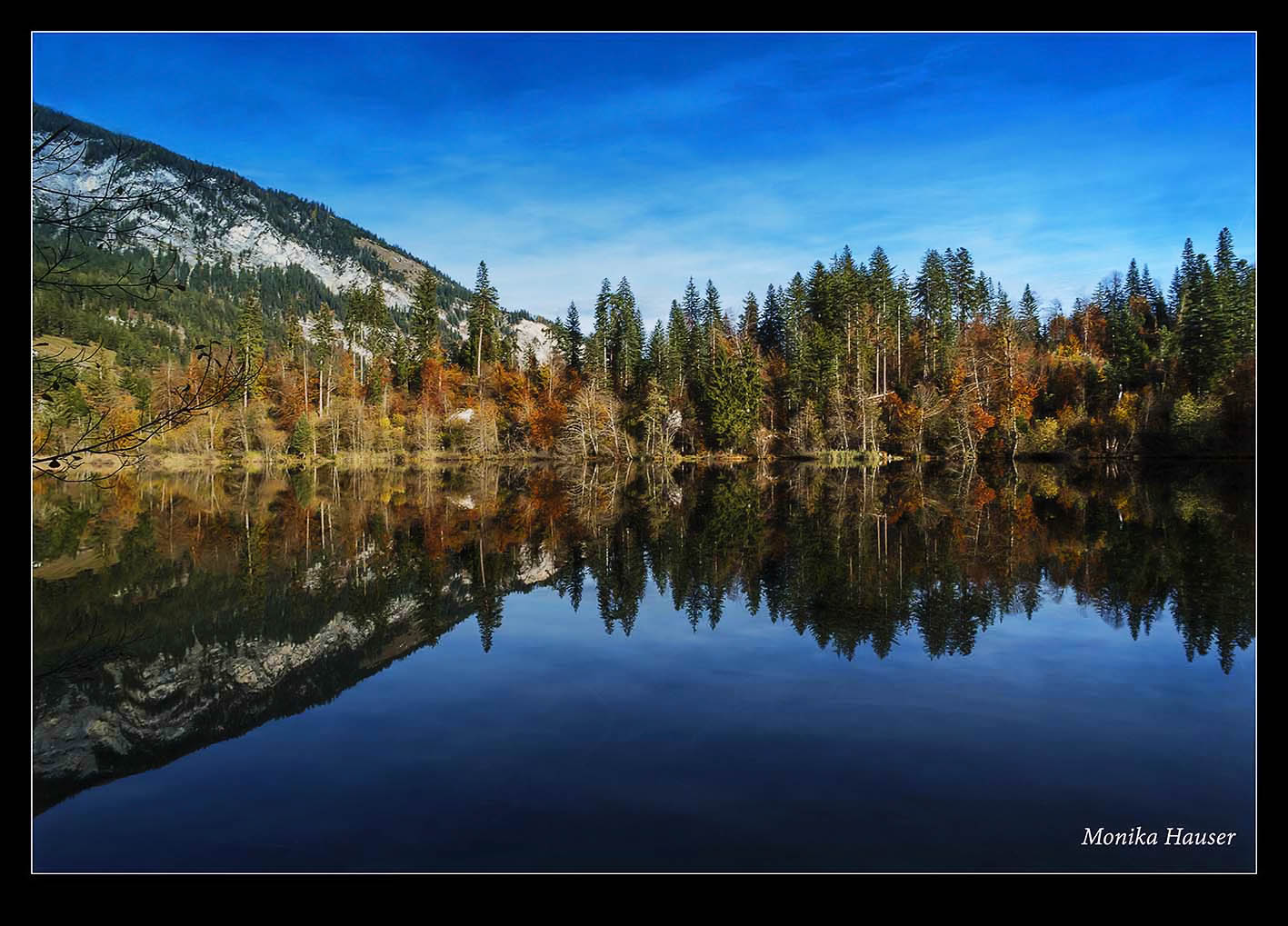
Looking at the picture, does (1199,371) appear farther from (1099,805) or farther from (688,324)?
(1099,805)

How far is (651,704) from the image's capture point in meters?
9.08

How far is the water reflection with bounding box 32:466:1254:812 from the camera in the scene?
998cm

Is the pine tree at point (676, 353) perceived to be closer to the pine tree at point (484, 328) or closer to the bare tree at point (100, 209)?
the pine tree at point (484, 328)

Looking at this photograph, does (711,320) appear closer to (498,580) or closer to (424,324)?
(424,324)

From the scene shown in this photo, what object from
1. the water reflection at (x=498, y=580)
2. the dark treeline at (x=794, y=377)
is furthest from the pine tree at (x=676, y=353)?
the water reflection at (x=498, y=580)

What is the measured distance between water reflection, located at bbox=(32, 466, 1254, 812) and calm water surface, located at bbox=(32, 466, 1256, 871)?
0.32ft

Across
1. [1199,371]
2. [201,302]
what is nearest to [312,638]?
[1199,371]

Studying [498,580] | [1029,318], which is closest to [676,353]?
[1029,318]

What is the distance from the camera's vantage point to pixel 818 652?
1069 cm

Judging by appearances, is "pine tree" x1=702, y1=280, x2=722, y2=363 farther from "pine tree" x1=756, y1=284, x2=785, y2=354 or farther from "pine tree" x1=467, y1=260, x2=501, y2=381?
"pine tree" x1=467, y1=260, x2=501, y2=381

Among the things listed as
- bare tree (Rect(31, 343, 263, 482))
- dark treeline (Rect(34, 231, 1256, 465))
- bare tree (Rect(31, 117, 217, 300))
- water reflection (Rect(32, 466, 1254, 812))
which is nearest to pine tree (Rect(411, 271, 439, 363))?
dark treeline (Rect(34, 231, 1256, 465))

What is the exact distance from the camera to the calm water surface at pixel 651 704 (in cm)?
616

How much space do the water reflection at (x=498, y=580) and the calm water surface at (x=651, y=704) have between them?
0.10m
